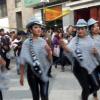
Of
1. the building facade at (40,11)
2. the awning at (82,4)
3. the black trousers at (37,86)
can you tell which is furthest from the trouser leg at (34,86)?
the awning at (82,4)

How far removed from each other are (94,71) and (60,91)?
8.16ft

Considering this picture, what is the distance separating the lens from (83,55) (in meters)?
7.46

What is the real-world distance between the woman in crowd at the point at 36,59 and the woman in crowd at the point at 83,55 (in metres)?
0.75

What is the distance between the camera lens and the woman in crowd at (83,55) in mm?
7395

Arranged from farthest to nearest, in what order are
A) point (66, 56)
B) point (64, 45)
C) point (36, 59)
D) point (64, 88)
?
point (64, 88) → point (66, 56) → point (64, 45) → point (36, 59)

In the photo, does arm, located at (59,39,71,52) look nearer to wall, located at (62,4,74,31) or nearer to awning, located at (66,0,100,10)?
awning, located at (66,0,100,10)

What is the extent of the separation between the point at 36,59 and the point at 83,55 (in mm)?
1080

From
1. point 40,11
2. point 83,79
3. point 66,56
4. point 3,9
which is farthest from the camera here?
point 3,9

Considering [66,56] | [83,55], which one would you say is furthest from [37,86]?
[66,56]

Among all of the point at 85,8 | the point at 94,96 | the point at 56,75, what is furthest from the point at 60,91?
the point at 85,8

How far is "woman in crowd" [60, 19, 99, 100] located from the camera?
7.39 meters

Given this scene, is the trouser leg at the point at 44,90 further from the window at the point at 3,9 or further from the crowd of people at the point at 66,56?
the window at the point at 3,9

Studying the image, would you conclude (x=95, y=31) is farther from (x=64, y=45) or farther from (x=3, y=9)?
(x=3, y=9)

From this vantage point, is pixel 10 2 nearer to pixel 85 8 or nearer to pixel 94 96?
pixel 85 8
